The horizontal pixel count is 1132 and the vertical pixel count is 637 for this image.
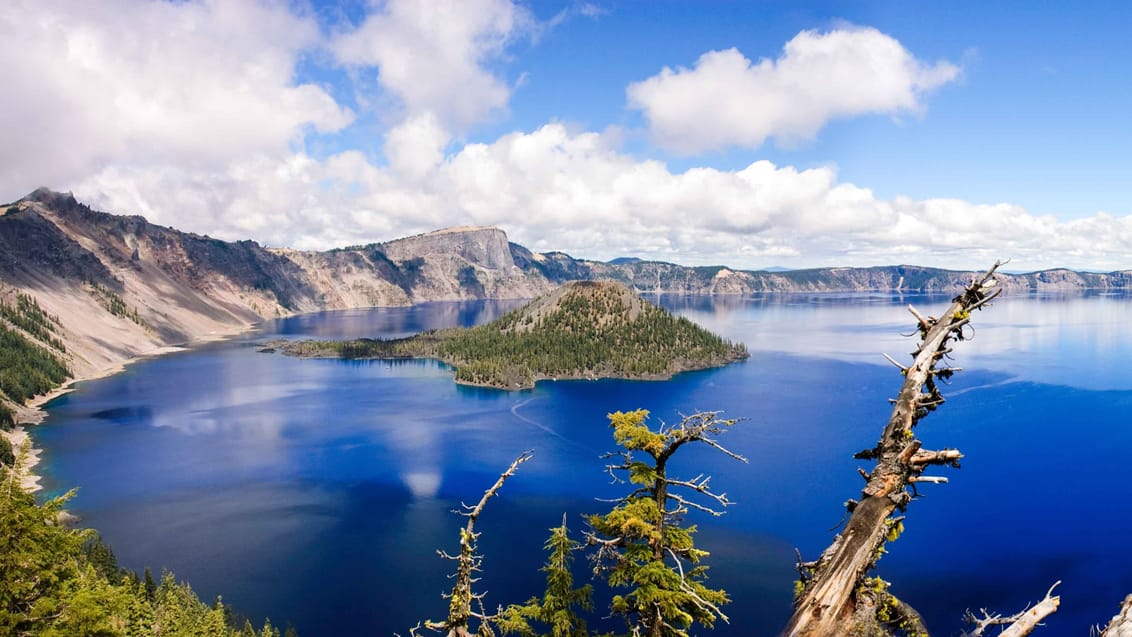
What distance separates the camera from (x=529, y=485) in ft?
258

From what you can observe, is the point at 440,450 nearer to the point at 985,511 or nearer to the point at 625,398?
the point at 625,398

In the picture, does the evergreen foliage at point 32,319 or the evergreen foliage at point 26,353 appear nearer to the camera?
the evergreen foliage at point 26,353

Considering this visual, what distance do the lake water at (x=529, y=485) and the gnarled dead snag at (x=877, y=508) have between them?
43831 mm

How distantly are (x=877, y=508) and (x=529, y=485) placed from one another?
74.2 metres

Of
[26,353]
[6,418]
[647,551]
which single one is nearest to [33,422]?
[6,418]

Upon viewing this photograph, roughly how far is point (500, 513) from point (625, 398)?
71674 millimetres

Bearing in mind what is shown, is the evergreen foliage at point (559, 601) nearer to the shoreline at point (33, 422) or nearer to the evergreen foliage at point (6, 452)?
the shoreline at point (33, 422)

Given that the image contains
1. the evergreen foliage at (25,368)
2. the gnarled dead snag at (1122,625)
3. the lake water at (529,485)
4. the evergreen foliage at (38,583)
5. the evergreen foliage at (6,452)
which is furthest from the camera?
the evergreen foliage at (25,368)

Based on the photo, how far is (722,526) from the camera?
64.0 meters

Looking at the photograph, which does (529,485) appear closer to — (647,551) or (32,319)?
(647,551)

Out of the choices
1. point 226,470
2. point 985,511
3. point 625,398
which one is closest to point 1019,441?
point 985,511

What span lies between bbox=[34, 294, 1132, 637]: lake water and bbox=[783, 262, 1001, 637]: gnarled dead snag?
144 feet

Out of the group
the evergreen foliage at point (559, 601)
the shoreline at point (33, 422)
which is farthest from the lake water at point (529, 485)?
the evergreen foliage at point (559, 601)

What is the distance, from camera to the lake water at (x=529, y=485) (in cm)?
5238
